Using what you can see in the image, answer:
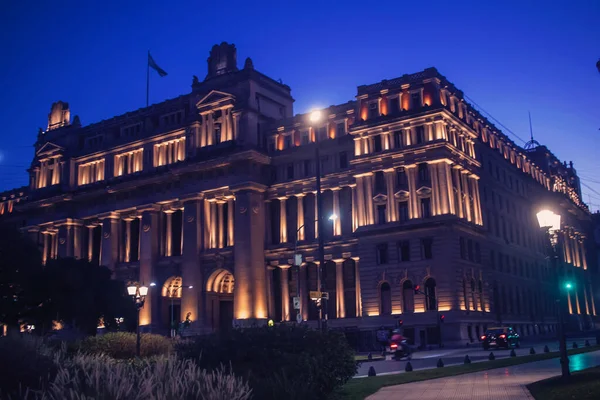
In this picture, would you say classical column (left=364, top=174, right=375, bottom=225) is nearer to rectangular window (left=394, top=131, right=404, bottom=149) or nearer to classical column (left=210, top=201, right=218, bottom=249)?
rectangular window (left=394, top=131, right=404, bottom=149)

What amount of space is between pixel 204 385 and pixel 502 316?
70484mm

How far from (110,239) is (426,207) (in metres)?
46.0

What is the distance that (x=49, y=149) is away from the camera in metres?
99.8

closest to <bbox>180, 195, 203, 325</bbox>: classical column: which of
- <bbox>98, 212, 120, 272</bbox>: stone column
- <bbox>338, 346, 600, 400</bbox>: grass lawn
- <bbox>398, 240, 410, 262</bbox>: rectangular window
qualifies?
<bbox>98, 212, 120, 272</bbox>: stone column

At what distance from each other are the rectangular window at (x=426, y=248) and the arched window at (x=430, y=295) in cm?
239

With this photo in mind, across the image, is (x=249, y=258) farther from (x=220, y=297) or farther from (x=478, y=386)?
(x=478, y=386)

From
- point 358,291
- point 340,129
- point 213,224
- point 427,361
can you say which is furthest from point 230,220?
point 427,361

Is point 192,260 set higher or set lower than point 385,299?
higher

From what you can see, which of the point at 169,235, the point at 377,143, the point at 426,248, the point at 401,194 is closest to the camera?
the point at 426,248

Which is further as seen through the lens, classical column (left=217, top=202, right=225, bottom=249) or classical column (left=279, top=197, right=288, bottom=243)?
classical column (left=217, top=202, right=225, bottom=249)

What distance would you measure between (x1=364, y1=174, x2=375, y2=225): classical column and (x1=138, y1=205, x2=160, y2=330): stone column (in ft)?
101

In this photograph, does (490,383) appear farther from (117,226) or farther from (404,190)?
(117,226)

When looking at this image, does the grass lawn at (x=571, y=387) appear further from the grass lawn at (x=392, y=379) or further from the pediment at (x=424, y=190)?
the pediment at (x=424, y=190)

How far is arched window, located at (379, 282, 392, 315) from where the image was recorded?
222 ft
